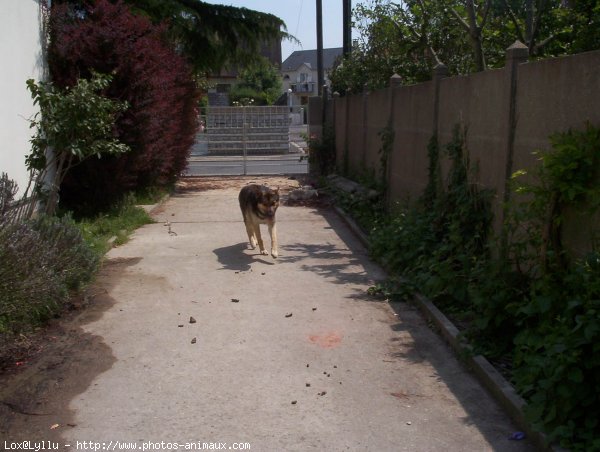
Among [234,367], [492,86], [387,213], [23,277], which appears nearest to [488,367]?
[234,367]

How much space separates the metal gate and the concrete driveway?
16268 mm

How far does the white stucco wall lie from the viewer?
10109 millimetres

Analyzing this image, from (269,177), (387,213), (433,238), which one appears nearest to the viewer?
(433,238)

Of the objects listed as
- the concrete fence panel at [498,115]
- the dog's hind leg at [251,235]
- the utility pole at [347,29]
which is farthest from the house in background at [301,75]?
the dog's hind leg at [251,235]

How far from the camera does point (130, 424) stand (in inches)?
186

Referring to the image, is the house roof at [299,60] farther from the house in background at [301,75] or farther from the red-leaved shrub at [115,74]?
the red-leaved shrub at [115,74]

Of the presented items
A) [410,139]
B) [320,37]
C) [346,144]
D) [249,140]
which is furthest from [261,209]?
[320,37]

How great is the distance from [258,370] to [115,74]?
7.59 m

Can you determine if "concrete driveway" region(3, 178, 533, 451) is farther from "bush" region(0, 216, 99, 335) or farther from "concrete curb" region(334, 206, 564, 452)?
"bush" region(0, 216, 99, 335)

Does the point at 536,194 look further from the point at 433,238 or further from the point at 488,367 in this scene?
the point at 433,238

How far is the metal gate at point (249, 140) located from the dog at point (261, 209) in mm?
14261

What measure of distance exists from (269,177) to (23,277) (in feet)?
54.8

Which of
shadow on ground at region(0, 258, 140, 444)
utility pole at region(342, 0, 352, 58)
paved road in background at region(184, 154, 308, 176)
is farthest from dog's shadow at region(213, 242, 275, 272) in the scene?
paved road in background at region(184, 154, 308, 176)

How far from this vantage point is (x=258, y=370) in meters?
5.75
